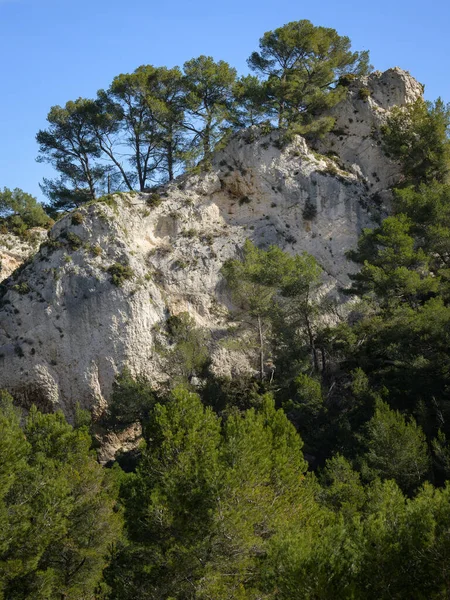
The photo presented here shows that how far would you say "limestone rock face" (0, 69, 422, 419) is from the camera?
32.6 meters

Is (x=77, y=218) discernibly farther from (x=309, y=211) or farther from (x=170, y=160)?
(x=309, y=211)

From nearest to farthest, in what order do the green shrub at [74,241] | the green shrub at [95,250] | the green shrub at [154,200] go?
1. the green shrub at [95,250]
2. the green shrub at [74,241]
3. the green shrub at [154,200]

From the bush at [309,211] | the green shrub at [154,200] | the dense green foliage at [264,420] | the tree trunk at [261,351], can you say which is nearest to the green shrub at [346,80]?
the dense green foliage at [264,420]

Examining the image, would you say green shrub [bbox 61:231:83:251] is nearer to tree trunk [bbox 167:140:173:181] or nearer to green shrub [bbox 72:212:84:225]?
green shrub [bbox 72:212:84:225]

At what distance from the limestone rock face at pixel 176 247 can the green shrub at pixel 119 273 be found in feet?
0.38

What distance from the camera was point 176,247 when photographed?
37.1 metres

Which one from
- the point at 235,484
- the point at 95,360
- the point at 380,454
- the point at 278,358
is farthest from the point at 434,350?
the point at 95,360

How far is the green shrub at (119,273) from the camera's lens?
111 ft

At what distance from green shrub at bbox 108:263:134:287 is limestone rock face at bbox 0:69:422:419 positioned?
0.12m

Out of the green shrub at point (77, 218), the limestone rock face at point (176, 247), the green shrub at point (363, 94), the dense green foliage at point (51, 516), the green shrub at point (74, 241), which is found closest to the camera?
the dense green foliage at point (51, 516)

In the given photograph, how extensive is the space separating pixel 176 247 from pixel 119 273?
440cm

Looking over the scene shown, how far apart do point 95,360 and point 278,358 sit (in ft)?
29.6

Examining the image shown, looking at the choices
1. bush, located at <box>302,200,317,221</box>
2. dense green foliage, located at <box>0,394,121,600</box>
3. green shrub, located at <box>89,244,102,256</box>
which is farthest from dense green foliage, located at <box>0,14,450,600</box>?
Result: bush, located at <box>302,200,317,221</box>

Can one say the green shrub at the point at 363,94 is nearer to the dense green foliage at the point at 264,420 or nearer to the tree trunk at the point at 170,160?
the dense green foliage at the point at 264,420
